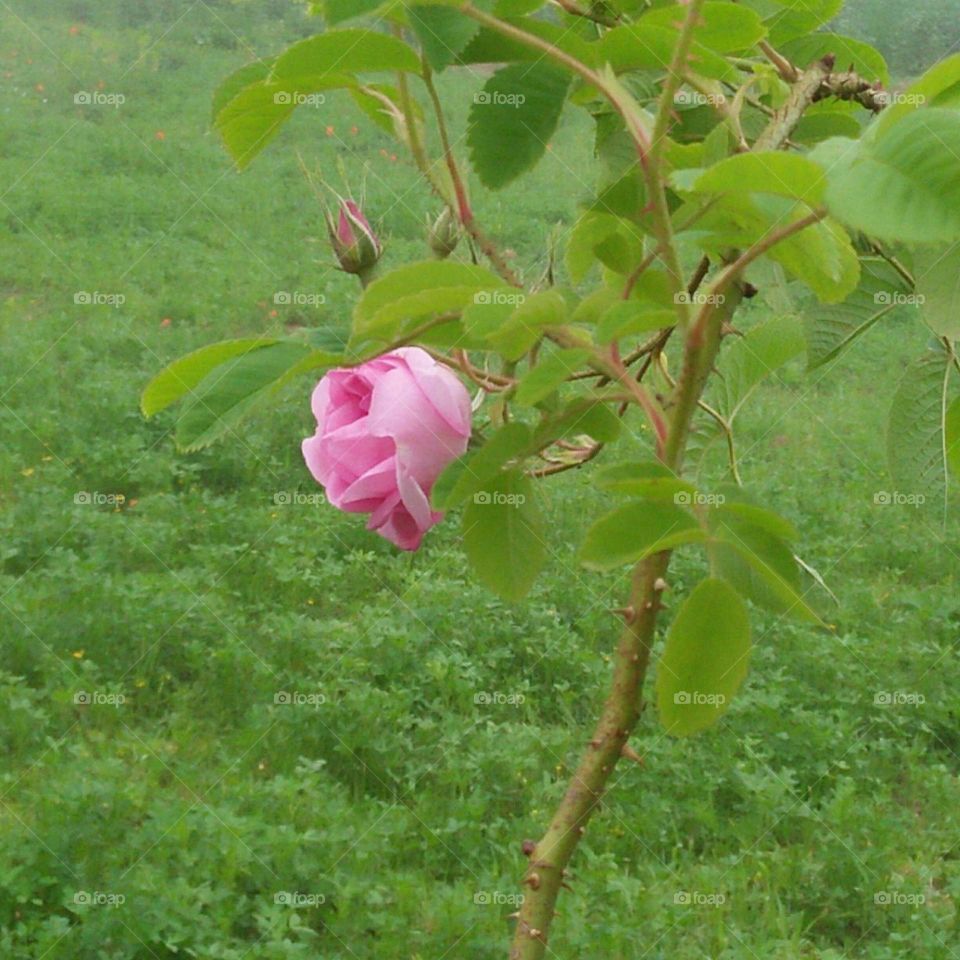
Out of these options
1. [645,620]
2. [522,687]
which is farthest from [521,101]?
[522,687]

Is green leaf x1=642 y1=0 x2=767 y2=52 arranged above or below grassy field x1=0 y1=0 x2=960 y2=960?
above

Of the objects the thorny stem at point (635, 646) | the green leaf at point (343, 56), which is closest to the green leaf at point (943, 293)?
the thorny stem at point (635, 646)

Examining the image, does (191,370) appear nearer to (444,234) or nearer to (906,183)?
(444,234)

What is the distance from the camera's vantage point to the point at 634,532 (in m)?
0.39

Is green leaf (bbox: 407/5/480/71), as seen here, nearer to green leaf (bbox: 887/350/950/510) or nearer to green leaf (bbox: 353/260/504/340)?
green leaf (bbox: 353/260/504/340)

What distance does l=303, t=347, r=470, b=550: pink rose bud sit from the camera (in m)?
0.41

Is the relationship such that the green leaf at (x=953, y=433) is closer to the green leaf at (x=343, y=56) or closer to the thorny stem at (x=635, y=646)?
the thorny stem at (x=635, y=646)

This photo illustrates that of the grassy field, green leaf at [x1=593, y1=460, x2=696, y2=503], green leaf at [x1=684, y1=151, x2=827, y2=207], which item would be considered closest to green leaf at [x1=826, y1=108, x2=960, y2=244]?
green leaf at [x1=684, y1=151, x2=827, y2=207]

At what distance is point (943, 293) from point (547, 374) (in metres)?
0.11

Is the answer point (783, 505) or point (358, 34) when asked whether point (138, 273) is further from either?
point (358, 34)

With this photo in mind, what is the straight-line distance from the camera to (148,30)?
579 centimetres

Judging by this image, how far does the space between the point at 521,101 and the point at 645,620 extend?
0.17m

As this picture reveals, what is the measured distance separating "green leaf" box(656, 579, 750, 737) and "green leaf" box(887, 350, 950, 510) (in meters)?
0.11

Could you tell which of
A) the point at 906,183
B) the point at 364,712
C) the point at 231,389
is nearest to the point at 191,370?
the point at 231,389
